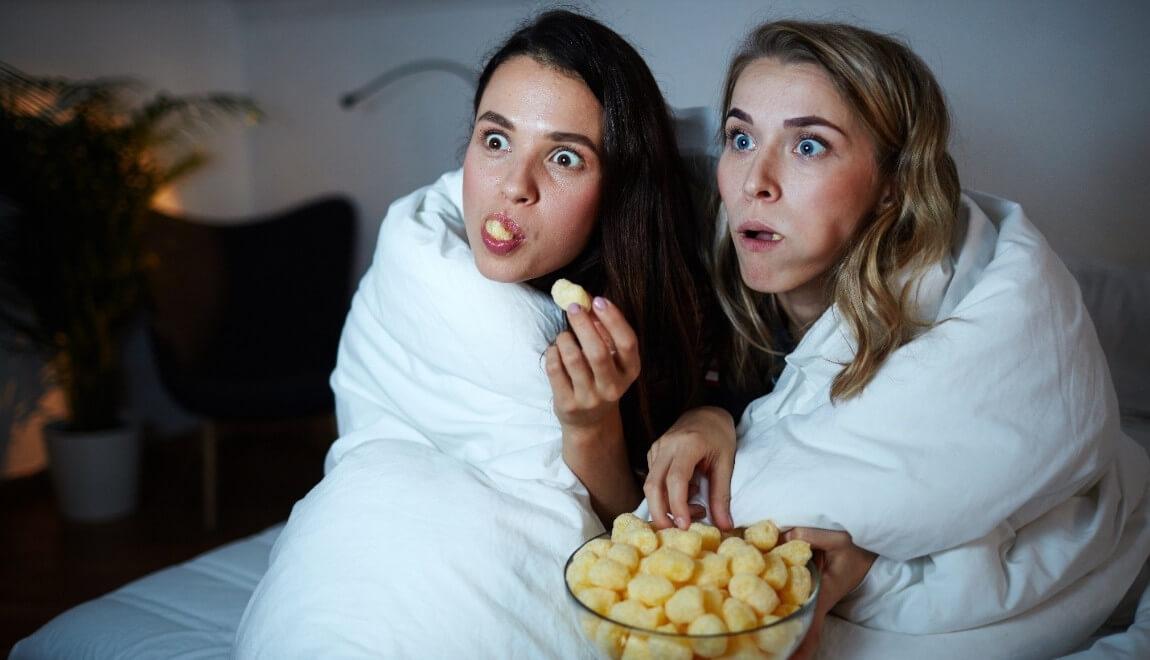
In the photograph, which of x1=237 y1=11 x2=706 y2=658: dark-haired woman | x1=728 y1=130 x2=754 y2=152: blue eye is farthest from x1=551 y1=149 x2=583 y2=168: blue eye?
x1=728 y1=130 x2=754 y2=152: blue eye

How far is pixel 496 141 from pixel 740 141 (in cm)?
35

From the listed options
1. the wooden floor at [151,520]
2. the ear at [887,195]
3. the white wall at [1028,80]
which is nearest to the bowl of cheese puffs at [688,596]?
the ear at [887,195]

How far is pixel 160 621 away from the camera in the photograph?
1307mm

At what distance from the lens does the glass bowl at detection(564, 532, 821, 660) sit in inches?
29.4

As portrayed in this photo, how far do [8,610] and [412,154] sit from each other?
1.75m

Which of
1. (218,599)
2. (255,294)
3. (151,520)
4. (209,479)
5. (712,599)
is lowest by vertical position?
(151,520)

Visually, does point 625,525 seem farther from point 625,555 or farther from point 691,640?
point 691,640

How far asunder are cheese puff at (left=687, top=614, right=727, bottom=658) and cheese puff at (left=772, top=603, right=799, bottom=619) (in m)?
0.07

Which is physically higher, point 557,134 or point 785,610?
point 557,134

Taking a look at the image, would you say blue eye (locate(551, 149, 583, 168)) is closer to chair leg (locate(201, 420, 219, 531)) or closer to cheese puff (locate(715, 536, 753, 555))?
cheese puff (locate(715, 536, 753, 555))

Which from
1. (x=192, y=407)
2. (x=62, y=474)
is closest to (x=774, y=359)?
(x=192, y=407)

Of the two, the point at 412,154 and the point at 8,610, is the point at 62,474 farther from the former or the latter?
the point at 412,154

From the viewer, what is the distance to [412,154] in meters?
3.07

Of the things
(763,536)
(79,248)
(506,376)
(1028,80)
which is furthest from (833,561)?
(79,248)
